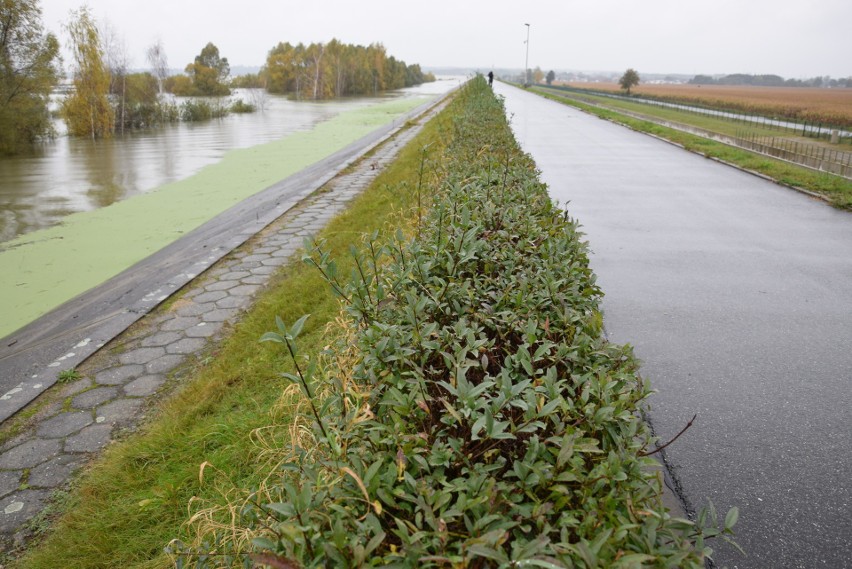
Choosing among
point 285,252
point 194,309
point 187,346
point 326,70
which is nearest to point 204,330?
point 187,346

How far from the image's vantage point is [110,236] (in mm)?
8281

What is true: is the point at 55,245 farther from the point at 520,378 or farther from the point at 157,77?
the point at 157,77

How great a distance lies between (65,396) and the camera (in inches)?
148

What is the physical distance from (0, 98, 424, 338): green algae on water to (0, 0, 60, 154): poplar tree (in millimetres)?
8394

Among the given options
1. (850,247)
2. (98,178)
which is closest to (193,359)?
(850,247)

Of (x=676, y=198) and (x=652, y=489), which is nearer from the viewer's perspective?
(x=652, y=489)

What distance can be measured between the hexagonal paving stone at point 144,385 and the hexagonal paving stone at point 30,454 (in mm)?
557

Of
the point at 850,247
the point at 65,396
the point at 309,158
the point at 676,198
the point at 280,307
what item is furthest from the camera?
the point at 309,158

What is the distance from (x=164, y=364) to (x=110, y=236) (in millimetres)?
5133

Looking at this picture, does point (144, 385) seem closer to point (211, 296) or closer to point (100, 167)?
point (211, 296)

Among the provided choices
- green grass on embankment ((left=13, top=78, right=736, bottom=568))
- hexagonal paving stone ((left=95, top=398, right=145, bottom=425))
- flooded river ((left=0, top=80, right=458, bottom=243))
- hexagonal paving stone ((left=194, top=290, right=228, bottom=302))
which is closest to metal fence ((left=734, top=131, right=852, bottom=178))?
green grass on embankment ((left=13, top=78, right=736, bottom=568))

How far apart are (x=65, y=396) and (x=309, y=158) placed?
12.8 metres

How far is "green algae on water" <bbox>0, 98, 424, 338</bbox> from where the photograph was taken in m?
5.95

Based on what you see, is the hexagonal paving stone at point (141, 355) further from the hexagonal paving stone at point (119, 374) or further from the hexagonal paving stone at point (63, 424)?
the hexagonal paving stone at point (63, 424)
